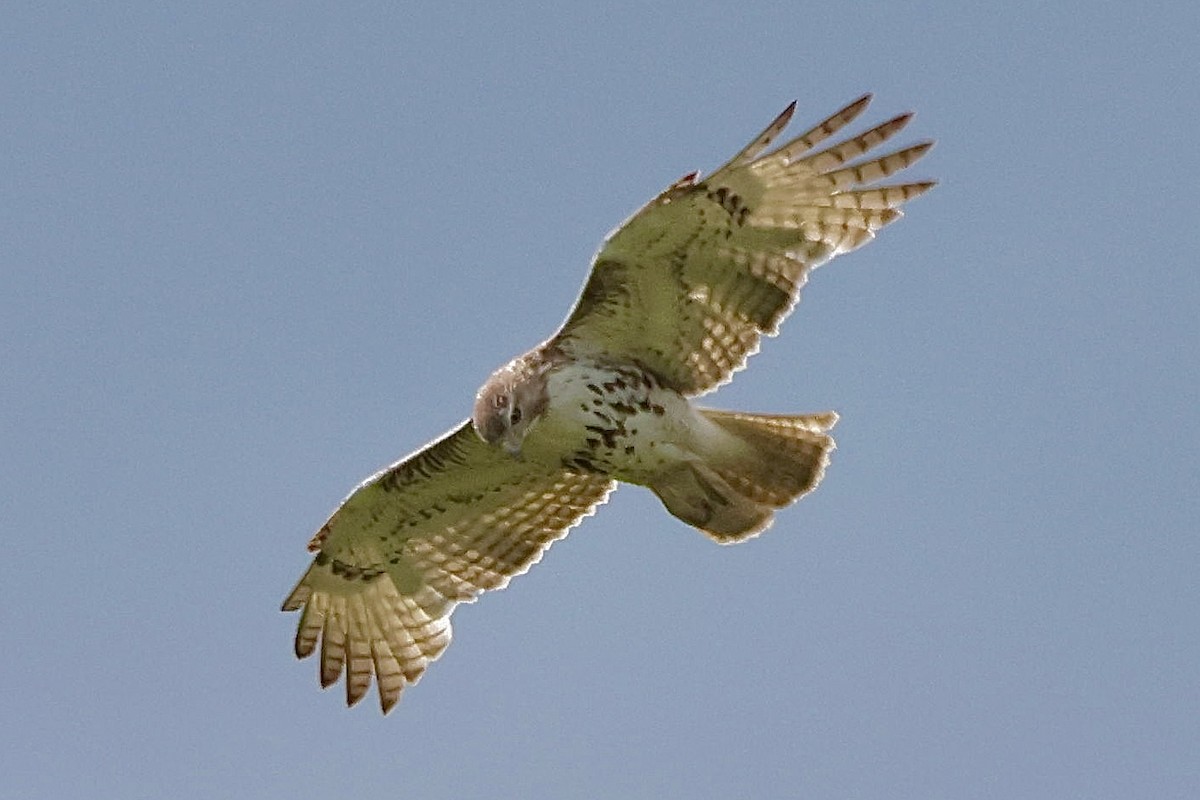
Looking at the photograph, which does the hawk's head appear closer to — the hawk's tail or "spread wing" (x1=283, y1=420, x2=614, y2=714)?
the hawk's tail

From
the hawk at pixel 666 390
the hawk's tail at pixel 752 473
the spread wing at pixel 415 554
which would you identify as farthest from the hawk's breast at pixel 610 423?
the spread wing at pixel 415 554

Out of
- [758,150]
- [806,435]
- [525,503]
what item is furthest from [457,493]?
[758,150]

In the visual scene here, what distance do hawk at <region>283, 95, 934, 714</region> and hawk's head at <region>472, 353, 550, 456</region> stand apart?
1 cm

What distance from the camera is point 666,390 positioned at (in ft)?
37.5

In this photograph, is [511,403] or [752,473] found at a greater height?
[511,403]

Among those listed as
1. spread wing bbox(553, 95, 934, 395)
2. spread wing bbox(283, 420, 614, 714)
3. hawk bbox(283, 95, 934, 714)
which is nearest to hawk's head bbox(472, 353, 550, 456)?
hawk bbox(283, 95, 934, 714)

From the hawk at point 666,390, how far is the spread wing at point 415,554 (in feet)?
0.05

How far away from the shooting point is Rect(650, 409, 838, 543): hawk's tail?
37.5ft

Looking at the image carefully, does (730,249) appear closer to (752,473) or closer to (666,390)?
(666,390)

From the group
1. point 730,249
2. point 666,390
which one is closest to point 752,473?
point 666,390

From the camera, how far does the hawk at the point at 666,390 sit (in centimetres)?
1074

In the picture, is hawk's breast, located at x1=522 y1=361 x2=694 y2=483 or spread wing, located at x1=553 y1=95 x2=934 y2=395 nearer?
spread wing, located at x1=553 y1=95 x2=934 y2=395

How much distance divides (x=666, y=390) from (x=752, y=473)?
0.67m

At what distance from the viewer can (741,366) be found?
11414 mm
